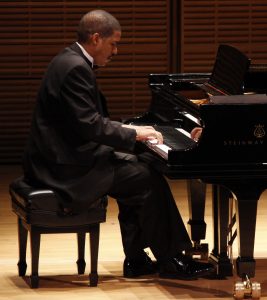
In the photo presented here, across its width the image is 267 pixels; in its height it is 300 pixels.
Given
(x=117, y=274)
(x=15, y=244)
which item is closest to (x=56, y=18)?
(x=15, y=244)

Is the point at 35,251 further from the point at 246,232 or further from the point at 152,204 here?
the point at 246,232

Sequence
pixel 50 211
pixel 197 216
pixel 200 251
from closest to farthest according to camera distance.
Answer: pixel 50 211
pixel 200 251
pixel 197 216

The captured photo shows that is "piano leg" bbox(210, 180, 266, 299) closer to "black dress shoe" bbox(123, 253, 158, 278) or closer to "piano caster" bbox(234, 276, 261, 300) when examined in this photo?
"piano caster" bbox(234, 276, 261, 300)

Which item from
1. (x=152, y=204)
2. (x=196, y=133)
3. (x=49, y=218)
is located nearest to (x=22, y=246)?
(x=49, y=218)

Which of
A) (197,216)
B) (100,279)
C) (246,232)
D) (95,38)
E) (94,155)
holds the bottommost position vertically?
(100,279)

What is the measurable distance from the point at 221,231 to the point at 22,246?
1028mm

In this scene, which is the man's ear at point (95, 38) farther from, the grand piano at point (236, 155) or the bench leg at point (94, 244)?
the bench leg at point (94, 244)

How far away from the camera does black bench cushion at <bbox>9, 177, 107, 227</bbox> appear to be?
193 inches

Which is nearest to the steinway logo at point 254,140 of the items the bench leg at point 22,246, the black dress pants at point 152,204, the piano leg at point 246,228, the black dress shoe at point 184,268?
the piano leg at point 246,228

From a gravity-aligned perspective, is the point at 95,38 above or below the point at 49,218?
above

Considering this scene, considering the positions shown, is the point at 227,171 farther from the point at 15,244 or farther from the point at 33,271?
the point at 15,244

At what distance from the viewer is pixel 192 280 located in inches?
204

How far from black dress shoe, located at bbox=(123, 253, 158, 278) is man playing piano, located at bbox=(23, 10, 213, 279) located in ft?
0.32

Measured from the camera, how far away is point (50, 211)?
4.92 metres
